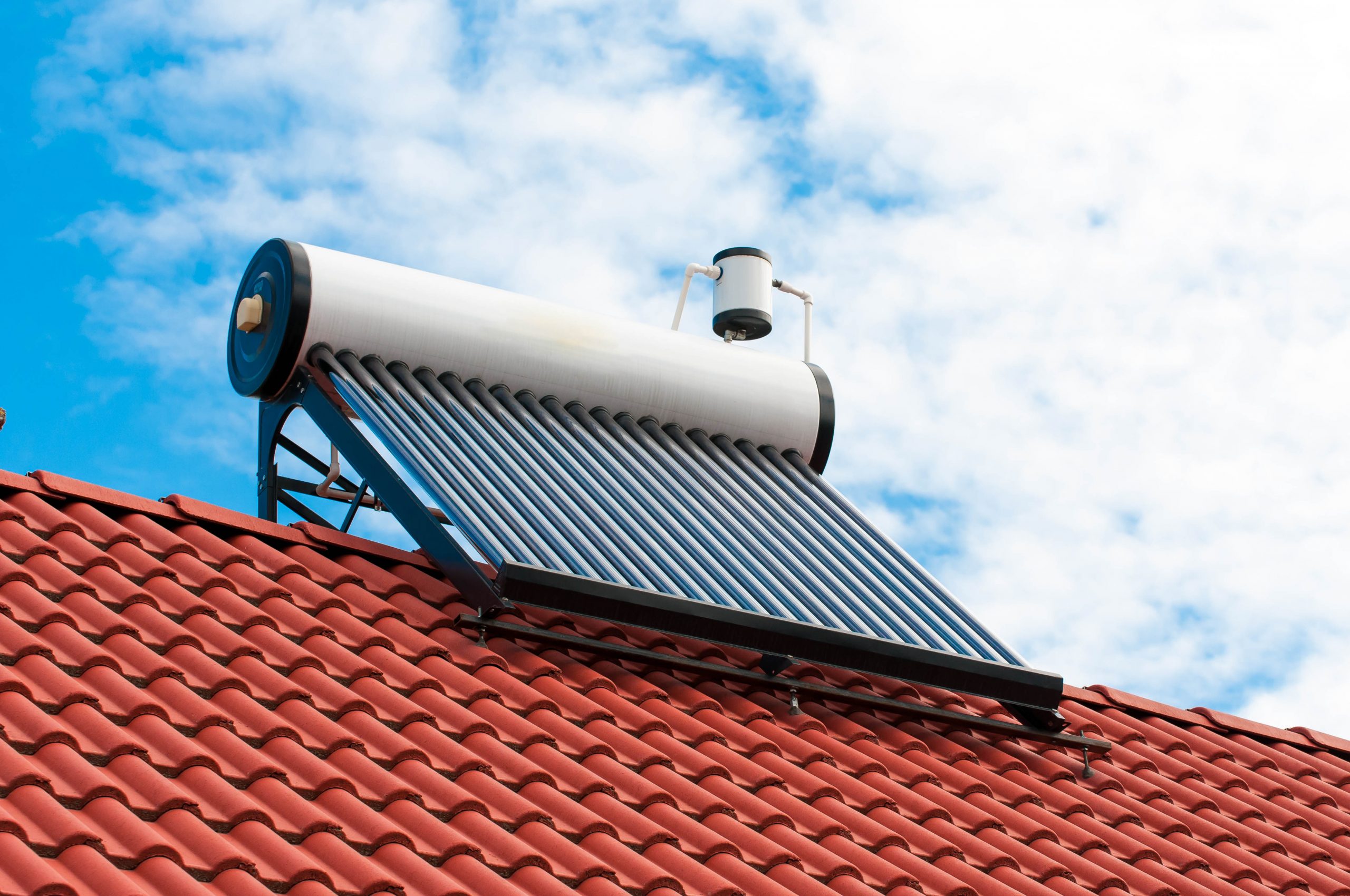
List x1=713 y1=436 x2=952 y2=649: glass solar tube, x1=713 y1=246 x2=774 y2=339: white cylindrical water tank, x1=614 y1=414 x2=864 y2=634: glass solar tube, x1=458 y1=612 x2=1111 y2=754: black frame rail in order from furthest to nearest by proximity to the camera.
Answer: x1=713 y1=246 x2=774 y2=339: white cylindrical water tank
x1=713 y1=436 x2=952 y2=649: glass solar tube
x1=614 y1=414 x2=864 y2=634: glass solar tube
x1=458 y1=612 x2=1111 y2=754: black frame rail

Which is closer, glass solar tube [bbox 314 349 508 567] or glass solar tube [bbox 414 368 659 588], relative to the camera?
glass solar tube [bbox 314 349 508 567]

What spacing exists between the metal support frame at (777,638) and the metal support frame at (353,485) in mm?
181

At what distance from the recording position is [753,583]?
5672 mm

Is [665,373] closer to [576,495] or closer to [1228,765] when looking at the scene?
[576,495]

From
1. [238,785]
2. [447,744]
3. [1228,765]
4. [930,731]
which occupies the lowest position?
[238,785]

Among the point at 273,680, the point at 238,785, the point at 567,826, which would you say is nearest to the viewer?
the point at 238,785

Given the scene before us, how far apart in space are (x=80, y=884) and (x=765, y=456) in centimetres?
456

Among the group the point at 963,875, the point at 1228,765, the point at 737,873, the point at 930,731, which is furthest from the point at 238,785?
the point at 1228,765

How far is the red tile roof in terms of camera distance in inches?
143

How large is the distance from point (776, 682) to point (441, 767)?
1.64 meters

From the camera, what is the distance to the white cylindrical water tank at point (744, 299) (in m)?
8.10

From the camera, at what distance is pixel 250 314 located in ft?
21.8

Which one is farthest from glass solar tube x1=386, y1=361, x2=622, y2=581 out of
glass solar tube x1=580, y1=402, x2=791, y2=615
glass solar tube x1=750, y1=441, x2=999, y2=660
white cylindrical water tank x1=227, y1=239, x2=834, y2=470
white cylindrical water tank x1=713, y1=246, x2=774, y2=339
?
white cylindrical water tank x1=713, y1=246, x2=774, y2=339

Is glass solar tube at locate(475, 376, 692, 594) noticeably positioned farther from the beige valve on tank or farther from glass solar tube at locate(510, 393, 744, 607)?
the beige valve on tank
